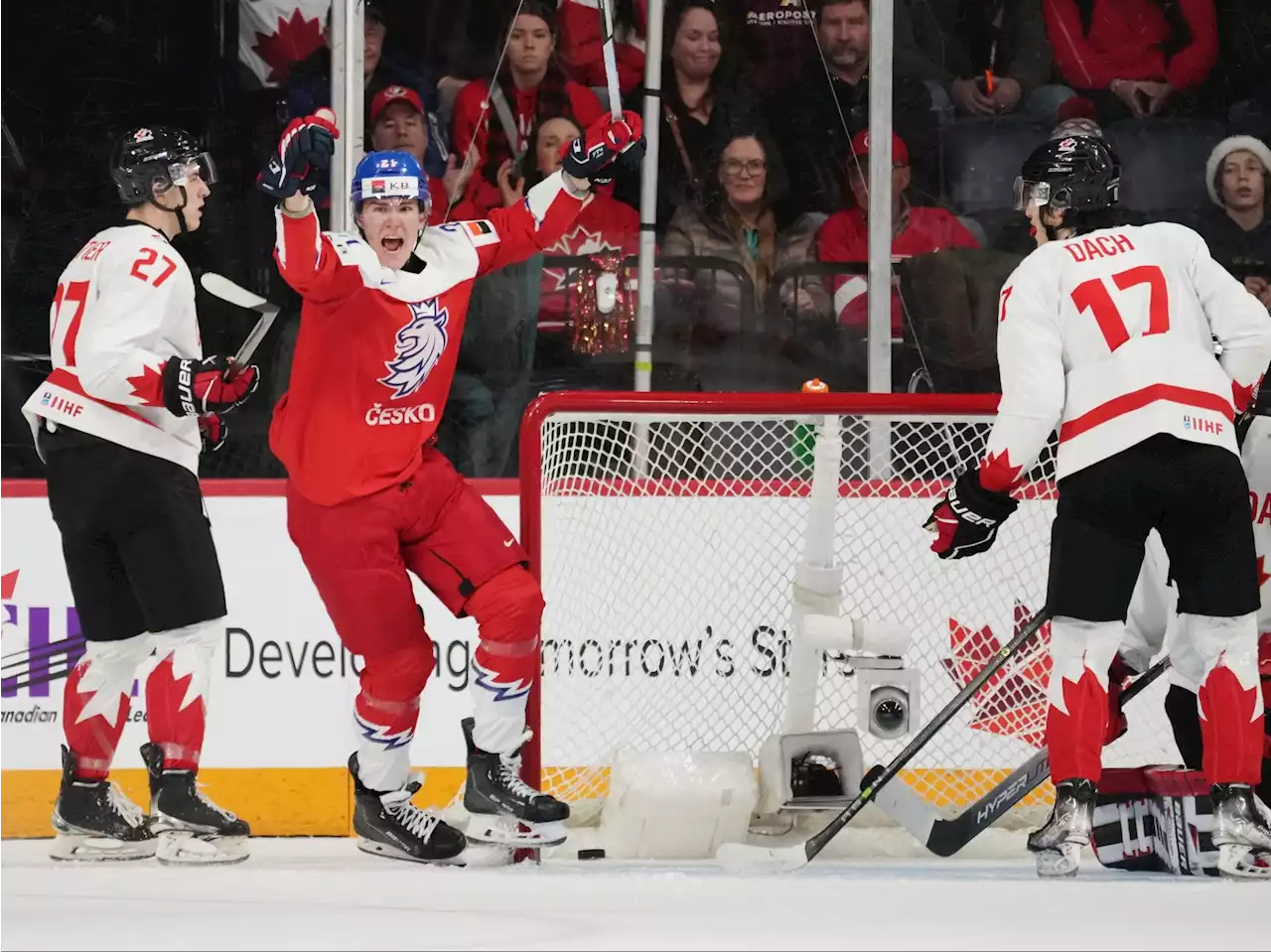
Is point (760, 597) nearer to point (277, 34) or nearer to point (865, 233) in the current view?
point (865, 233)

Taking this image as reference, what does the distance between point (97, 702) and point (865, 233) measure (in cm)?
257

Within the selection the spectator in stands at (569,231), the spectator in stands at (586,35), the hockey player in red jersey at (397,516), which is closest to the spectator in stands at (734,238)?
the spectator in stands at (569,231)

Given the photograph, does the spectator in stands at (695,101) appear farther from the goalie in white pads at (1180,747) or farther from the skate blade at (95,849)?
the skate blade at (95,849)

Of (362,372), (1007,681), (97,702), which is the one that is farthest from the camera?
→ (1007,681)

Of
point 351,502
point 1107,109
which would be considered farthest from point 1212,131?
point 351,502

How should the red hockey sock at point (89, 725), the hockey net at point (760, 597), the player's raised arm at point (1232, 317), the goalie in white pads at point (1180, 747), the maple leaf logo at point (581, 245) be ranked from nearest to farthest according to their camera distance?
the player's raised arm at point (1232, 317) → the goalie in white pads at point (1180, 747) → the red hockey sock at point (89, 725) → the hockey net at point (760, 597) → the maple leaf logo at point (581, 245)

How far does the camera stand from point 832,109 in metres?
4.96

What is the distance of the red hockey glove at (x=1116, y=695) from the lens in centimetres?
320

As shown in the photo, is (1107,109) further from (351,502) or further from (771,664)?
(351,502)

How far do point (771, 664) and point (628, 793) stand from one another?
21.1 inches

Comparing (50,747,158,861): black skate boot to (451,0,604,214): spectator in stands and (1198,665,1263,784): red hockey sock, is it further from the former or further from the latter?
(451,0,604,214): spectator in stands

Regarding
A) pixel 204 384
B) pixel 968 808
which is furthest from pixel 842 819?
pixel 204 384

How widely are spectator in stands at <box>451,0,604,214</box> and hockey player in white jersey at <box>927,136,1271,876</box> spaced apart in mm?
2264

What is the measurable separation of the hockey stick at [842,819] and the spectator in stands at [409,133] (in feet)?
7.51
